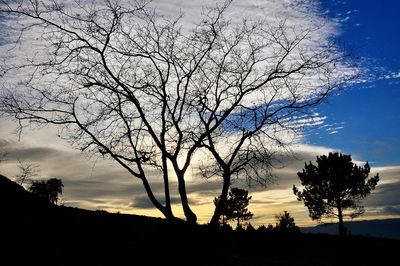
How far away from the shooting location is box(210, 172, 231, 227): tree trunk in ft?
49.2

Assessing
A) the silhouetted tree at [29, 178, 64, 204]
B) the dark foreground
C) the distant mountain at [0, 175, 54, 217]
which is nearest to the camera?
the dark foreground

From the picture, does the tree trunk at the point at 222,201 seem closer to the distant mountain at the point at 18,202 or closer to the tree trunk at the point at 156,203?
the tree trunk at the point at 156,203

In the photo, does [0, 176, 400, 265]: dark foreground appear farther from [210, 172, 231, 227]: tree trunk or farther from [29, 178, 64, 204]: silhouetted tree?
[29, 178, 64, 204]: silhouetted tree

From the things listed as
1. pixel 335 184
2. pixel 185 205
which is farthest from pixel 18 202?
pixel 335 184

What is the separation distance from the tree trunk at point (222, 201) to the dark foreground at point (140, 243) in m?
0.45

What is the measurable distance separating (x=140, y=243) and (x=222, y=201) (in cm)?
544

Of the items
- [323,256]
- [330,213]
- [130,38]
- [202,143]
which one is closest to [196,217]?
[202,143]

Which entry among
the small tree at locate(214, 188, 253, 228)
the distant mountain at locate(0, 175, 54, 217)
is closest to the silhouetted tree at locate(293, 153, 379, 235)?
the small tree at locate(214, 188, 253, 228)

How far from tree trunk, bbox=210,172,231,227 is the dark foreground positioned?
0.45 m

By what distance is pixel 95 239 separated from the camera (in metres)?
9.53

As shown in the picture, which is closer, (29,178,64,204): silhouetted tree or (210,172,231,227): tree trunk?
(210,172,231,227): tree trunk

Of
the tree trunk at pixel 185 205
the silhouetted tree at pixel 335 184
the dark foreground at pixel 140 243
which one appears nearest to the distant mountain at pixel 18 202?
the dark foreground at pixel 140 243

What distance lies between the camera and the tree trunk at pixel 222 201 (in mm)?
15000

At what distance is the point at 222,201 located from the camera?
1498 centimetres
